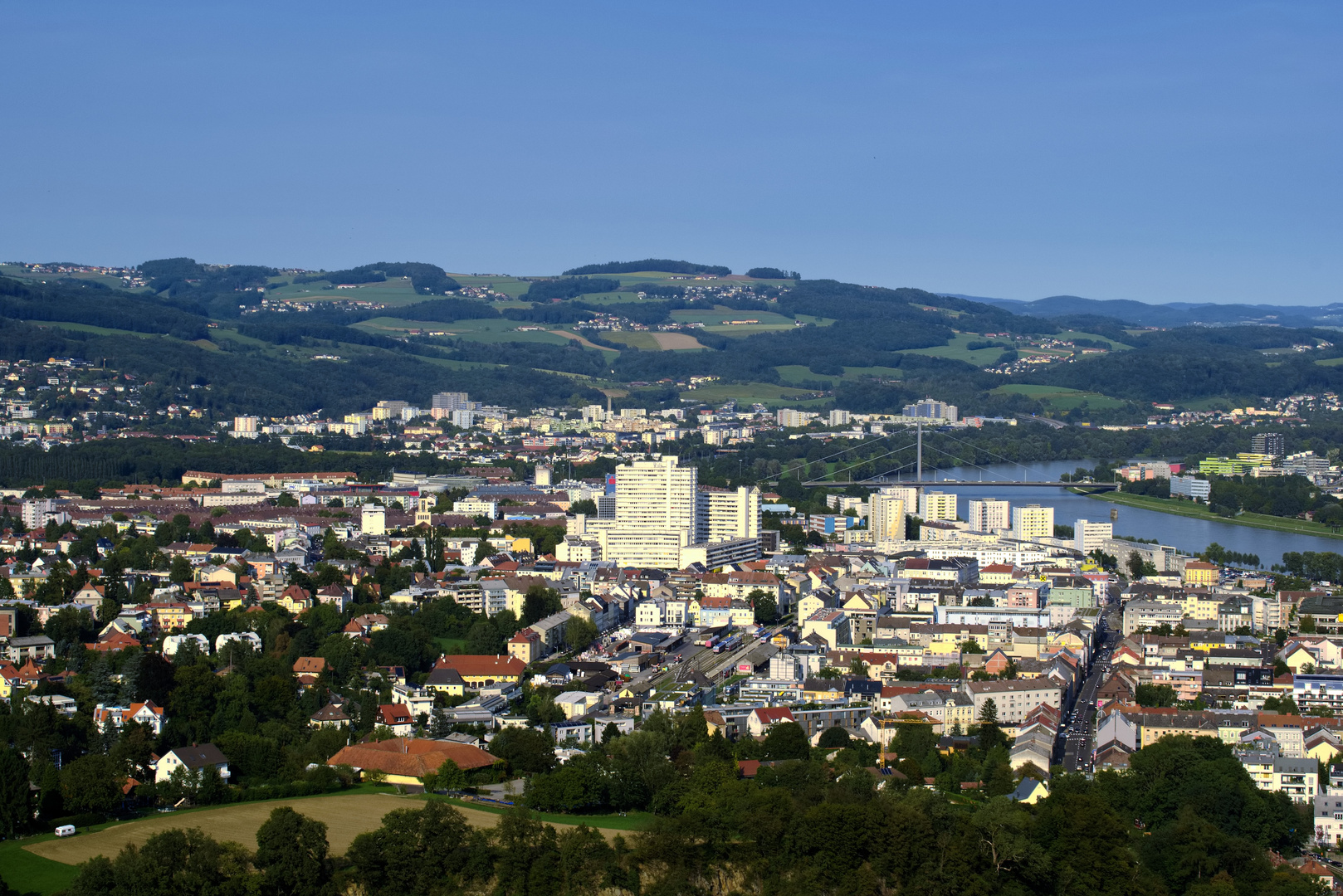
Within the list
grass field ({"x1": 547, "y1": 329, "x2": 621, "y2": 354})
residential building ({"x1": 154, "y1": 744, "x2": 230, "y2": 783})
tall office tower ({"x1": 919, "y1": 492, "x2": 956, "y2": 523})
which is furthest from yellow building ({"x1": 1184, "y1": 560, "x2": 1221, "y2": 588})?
grass field ({"x1": 547, "y1": 329, "x2": 621, "y2": 354})

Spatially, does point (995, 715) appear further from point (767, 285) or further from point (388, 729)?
point (767, 285)

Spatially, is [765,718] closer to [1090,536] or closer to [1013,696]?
[1013,696]

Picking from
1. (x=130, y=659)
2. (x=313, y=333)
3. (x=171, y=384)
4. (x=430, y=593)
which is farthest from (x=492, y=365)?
(x=130, y=659)

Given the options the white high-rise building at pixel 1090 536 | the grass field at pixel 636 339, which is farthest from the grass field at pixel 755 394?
the white high-rise building at pixel 1090 536

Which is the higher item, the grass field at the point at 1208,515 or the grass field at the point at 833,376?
the grass field at the point at 833,376

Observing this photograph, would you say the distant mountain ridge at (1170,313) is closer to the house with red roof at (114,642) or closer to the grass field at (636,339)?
the grass field at (636,339)

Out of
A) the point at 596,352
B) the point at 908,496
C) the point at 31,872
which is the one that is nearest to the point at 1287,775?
the point at 31,872
